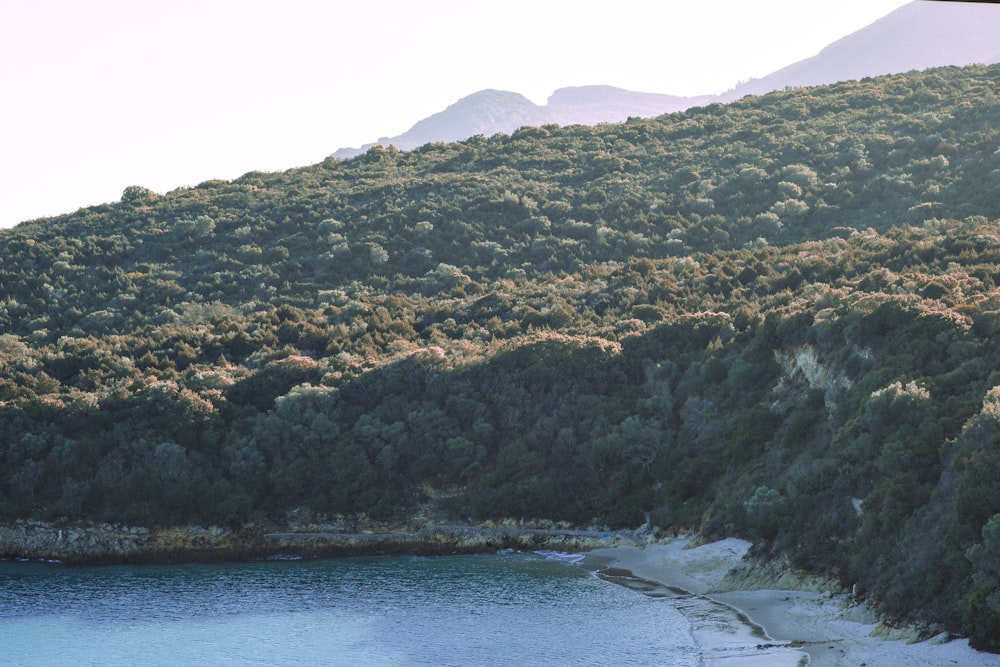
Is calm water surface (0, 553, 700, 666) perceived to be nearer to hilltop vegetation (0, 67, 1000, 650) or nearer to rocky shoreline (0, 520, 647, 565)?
rocky shoreline (0, 520, 647, 565)

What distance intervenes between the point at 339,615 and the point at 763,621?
14.2m

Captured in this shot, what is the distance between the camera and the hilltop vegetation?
34375mm

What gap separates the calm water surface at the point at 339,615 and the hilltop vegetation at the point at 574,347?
16.8 feet

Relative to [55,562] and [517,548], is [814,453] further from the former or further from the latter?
[55,562]

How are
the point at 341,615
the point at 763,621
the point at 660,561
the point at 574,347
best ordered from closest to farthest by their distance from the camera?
the point at 763,621 < the point at 341,615 < the point at 660,561 < the point at 574,347

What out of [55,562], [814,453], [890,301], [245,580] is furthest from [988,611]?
A: [55,562]

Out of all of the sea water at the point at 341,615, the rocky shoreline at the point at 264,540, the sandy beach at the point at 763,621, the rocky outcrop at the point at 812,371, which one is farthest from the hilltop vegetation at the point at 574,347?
the sea water at the point at 341,615

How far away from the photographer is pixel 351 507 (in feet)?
154

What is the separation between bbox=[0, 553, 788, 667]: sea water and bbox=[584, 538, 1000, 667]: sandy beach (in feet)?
2.90

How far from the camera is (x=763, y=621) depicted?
3023 centimetres

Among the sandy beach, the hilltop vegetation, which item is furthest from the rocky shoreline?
the sandy beach

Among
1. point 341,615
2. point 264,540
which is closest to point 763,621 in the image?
point 341,615

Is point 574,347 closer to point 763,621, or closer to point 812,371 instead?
point 812,371

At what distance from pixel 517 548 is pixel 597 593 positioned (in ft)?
28.3
